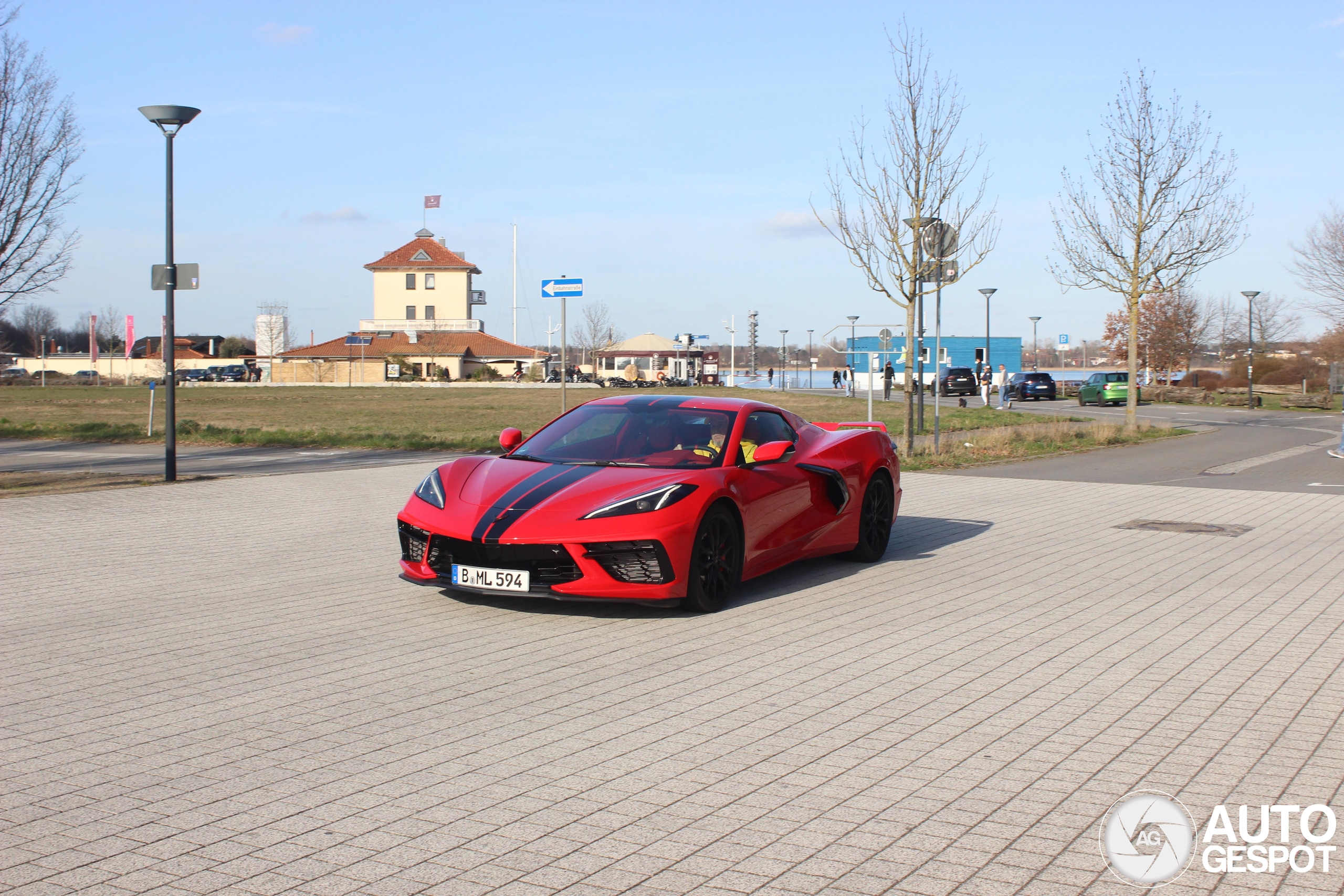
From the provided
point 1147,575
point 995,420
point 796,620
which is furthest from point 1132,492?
point 995,420

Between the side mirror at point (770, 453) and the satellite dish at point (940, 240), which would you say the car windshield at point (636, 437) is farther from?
the satellite dish at point (940, 240)

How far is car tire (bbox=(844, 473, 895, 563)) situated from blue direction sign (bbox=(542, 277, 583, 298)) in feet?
25.8

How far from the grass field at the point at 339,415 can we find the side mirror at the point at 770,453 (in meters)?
14.6

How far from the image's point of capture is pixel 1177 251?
85.5 ft

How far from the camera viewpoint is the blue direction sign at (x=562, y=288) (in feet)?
54.3

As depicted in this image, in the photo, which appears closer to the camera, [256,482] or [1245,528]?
[1245,528]

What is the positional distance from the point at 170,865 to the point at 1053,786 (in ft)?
9.69

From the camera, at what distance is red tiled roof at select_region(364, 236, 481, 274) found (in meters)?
108

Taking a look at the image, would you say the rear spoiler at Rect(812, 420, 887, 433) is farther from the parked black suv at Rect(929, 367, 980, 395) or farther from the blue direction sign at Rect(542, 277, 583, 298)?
the parked black suv at Rect(929, 367, 980, 395)

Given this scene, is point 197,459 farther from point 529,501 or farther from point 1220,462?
point 1220,462

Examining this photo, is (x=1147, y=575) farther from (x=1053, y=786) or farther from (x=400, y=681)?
(x=400, y=681)

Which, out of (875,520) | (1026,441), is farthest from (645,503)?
(1026,441)

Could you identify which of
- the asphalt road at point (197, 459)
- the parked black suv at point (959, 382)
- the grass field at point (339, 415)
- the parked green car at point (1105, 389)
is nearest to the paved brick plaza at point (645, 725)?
the asphalt road at point (197, 459)

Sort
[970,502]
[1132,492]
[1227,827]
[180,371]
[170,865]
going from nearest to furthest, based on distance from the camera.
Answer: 1. [170,865]
2. [1227,827]
3. [970,502]
4. [1132,492]
5. [180,371]
